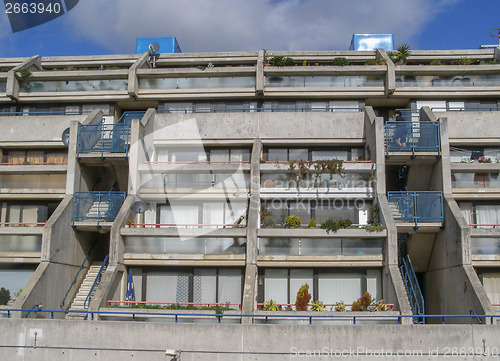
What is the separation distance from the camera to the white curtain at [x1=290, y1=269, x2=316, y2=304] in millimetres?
27750

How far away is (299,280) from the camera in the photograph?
27859 mm

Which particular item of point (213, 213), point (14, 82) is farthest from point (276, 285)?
point (14, 82)

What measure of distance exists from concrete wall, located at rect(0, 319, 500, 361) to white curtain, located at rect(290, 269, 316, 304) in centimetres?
668

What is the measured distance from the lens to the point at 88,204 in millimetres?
30141

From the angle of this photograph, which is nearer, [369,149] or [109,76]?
[369,149]

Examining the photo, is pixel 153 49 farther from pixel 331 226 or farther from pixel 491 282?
pixel 491 282

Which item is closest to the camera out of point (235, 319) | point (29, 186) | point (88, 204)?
point (235, 319)

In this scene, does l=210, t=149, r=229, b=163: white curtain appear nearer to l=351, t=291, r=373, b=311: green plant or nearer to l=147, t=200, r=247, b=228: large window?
l=147, t=200, r=247, b=228: large window

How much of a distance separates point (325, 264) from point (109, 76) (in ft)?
59.7

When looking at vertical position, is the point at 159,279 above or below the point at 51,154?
below

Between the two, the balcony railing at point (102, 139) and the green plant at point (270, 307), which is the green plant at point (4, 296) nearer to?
the balcony railing at point (102, 139)

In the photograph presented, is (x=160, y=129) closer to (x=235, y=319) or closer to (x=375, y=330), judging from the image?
(x=235, y=319)

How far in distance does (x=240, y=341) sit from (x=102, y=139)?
14734mm

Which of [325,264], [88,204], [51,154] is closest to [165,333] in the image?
[325,264]
